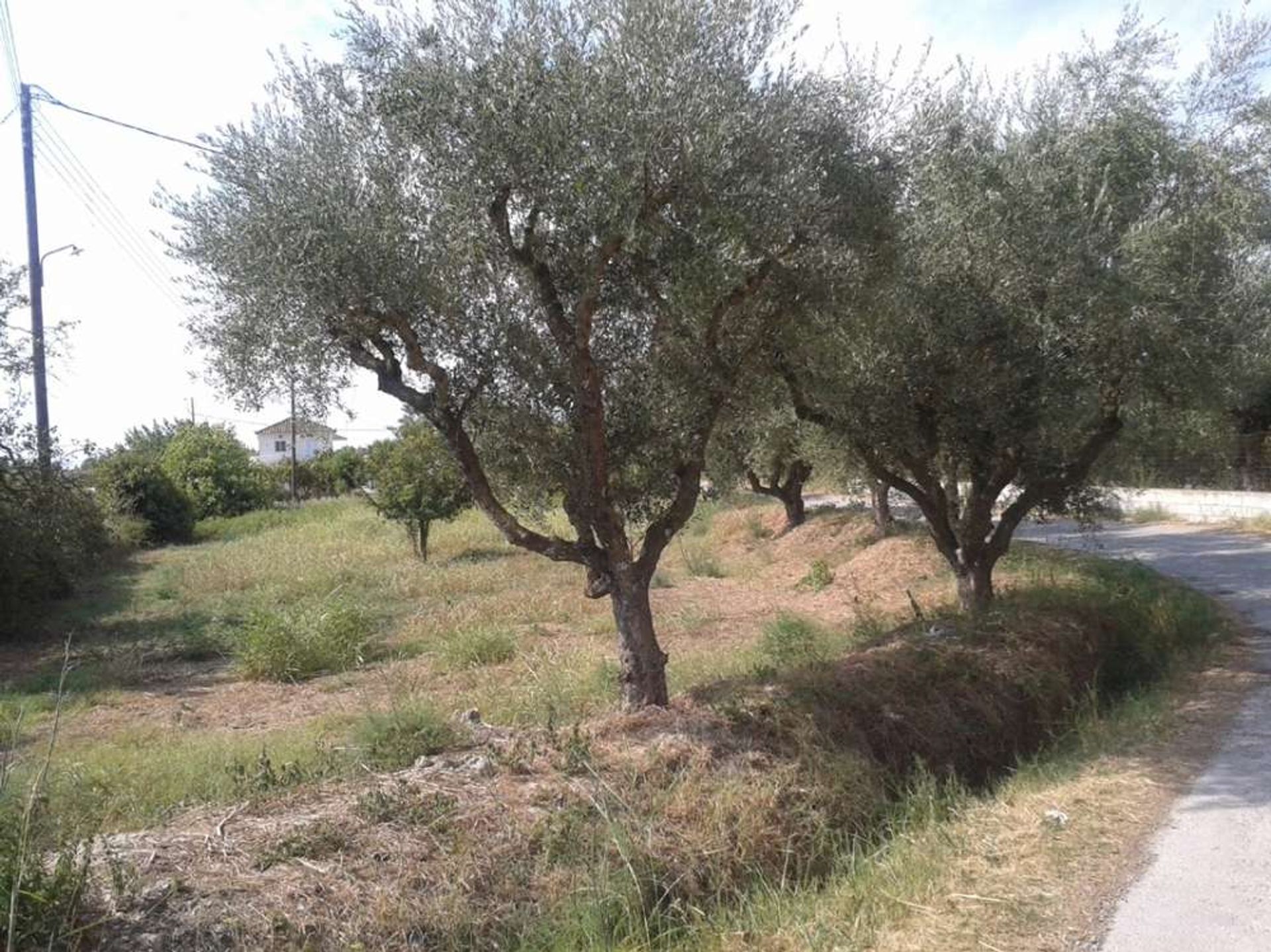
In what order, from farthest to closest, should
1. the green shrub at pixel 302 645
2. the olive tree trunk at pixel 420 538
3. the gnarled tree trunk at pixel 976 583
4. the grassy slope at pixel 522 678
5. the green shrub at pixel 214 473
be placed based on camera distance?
the green shrub at pixel 214 473
the olive tree trunk at pixel 420 538
the green shrub at pixel 302 645
the gnarled tree trunk at pixel 976 583
the grassy slope at pixel 522 678

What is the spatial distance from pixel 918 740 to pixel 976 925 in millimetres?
3584

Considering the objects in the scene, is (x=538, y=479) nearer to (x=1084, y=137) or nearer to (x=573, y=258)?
(x=573, y=258)

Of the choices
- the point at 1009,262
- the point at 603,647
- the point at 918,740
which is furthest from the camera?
the point at 603,647

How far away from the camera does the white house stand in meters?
8.44

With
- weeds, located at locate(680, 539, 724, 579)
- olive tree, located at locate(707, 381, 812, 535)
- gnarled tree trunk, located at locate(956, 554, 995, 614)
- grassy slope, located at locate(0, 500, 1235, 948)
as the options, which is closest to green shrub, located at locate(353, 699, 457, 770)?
grassy slope, located at locate(0, 500, 1235, 948)

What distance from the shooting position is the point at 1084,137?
9625 mm

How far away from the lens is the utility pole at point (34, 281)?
1874cm

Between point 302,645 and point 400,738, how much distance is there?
6.71 meters

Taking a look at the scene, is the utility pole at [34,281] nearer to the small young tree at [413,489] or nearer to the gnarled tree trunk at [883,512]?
the small young tree at [413,489]

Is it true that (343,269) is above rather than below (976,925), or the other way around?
above

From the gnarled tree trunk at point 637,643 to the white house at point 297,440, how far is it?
8.69ft

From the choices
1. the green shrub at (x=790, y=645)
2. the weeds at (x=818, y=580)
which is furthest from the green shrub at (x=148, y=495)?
the green shrub at (x=790, y=645)

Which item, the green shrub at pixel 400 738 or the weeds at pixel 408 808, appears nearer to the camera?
the weeds at pixel 408 808

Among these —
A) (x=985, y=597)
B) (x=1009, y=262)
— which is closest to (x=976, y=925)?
(x=1009, y=262)
